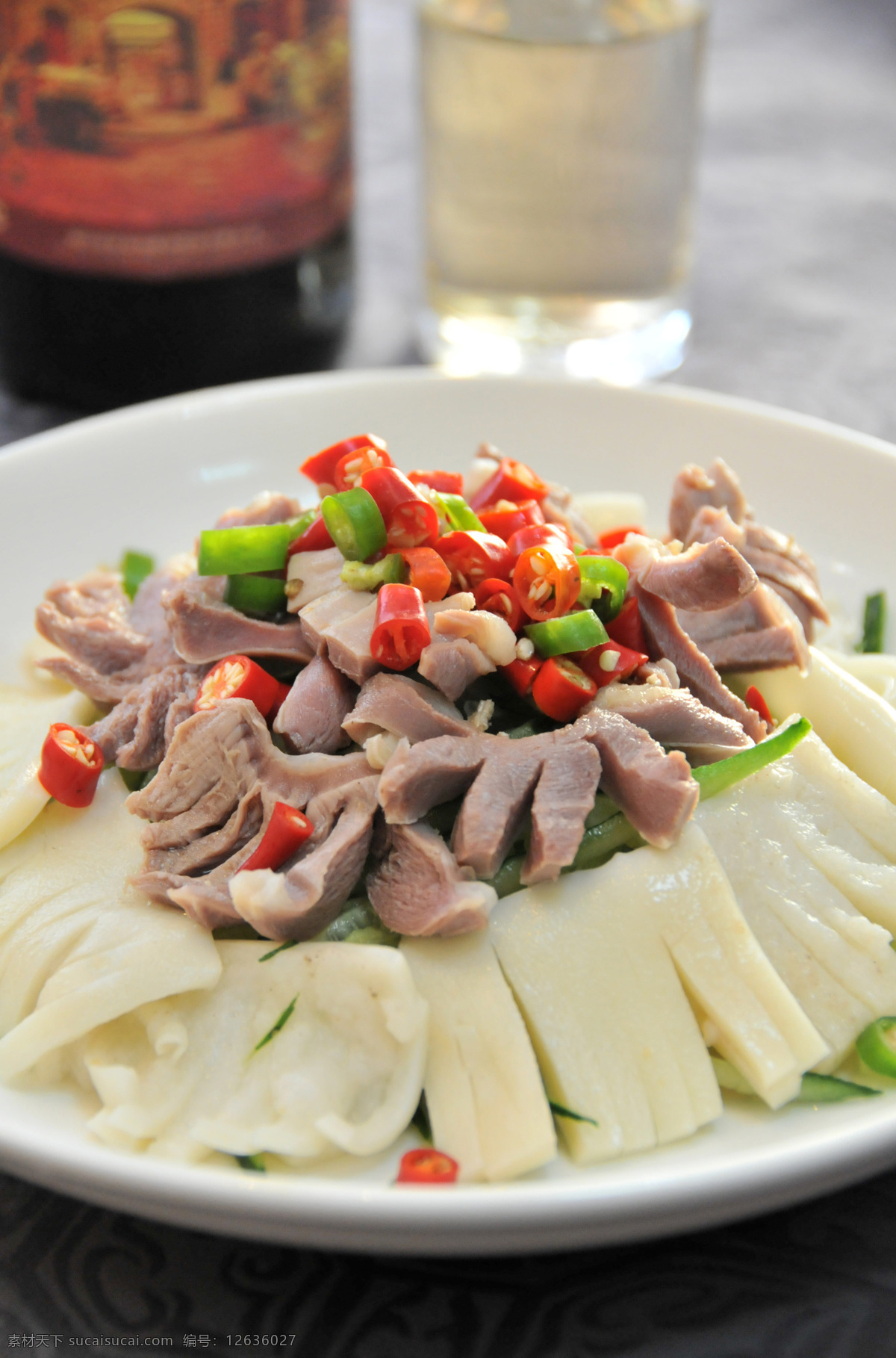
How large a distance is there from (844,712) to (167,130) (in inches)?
121

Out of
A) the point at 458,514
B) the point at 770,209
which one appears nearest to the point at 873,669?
the point at 458,514

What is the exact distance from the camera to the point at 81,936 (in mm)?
2438

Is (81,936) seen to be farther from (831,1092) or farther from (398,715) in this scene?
(831,1092)

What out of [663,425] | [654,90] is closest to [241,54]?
[654,90]

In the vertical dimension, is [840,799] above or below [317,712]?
below

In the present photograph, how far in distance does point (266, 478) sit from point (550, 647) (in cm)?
176

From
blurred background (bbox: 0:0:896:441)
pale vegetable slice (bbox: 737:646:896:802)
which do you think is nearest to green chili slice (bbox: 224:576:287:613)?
pale vegetable slice (bbox: 737:646:896:802)

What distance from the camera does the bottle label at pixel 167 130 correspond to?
420 cm

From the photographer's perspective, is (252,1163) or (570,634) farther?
(570,634)

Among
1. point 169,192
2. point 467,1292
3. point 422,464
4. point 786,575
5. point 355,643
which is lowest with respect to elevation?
point 467,1292

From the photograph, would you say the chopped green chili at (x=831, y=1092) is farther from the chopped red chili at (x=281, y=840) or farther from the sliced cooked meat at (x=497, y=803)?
the chopped red chili at (x=281, y=840)

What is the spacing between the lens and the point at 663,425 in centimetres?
403

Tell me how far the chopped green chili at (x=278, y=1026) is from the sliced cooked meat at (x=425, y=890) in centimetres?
23

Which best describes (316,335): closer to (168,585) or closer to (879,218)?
(168,585)
